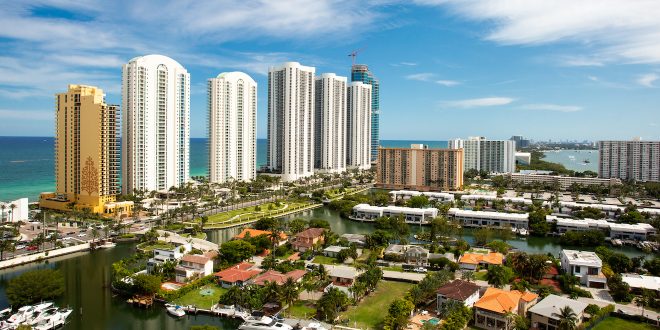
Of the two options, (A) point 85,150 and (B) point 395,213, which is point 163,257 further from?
(B) point 395,213

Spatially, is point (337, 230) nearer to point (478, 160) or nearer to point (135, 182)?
point (135, 182)

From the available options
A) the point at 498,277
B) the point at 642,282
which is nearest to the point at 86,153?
the point at 498,277

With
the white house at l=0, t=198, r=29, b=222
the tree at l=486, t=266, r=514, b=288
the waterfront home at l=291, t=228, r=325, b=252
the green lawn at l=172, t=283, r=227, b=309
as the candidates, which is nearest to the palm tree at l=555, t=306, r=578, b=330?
the tree at l=486, t=266, r=514, b=288

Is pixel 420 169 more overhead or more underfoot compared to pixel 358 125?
more underfoot

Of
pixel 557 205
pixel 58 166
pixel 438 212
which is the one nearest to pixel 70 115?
pixel 58 166

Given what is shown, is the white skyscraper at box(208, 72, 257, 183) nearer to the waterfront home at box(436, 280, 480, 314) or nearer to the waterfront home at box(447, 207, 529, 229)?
the waterfront home at box(447, 207, 529, 229)
